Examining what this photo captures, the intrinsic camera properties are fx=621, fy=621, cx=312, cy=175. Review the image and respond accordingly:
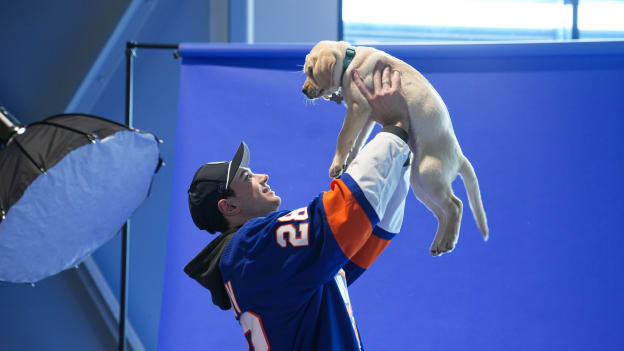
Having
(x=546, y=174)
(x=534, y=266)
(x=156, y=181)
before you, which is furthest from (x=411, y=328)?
(x=156, y=181)

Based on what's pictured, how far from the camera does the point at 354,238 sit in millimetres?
1037

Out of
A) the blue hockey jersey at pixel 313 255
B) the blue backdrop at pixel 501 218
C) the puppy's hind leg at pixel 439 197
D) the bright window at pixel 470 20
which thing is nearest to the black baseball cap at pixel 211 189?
the blue hockey jersey at pixel 313 255

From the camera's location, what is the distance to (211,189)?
1.32m

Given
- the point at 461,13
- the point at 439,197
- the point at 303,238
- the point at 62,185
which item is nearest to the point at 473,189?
the point at 439,197

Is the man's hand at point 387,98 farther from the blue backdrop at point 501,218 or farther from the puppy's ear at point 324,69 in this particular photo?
the blue backdrop at point 501,218

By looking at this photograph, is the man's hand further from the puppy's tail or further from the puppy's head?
the puppy's tail

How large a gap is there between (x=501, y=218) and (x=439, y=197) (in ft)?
2.88

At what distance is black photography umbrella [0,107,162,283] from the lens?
5.76 feet

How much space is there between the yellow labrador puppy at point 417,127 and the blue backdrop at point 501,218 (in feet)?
2.33

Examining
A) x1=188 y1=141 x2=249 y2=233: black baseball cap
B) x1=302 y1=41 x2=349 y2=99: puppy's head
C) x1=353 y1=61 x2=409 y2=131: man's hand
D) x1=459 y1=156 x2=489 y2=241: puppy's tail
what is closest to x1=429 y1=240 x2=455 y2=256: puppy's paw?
x1=459 y1=156 x2=489 y2=241: puppy's tail

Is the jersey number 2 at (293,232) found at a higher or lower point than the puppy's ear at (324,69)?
lower

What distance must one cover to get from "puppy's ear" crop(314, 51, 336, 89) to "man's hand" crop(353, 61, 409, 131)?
47 millimetres

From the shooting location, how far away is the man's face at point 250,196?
1.33 m

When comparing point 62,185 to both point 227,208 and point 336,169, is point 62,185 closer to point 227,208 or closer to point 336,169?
point 227,208
